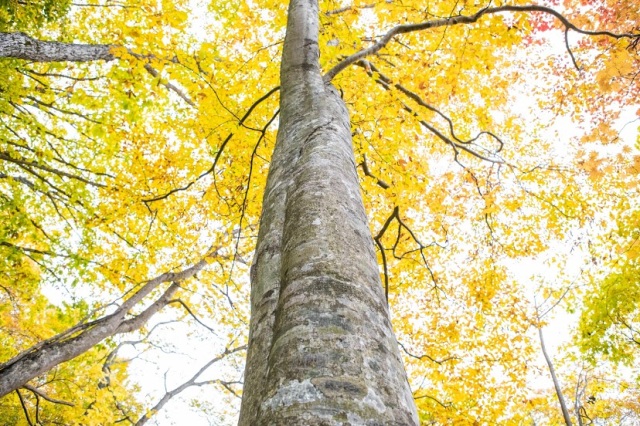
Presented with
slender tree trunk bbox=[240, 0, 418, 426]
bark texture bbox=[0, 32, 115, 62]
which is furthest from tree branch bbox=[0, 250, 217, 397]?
slender tree trunk bbox=[240, 0, 418, 426]

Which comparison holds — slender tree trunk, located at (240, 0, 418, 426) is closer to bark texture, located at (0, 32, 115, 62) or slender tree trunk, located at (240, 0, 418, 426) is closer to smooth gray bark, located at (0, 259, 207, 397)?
smooth gray bark, located at (0, 259, 207, 397)

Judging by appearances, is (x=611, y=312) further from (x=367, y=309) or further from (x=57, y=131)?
(x=57, y=131)

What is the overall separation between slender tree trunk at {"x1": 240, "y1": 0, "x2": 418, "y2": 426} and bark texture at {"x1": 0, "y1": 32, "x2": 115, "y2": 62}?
4.46 metres

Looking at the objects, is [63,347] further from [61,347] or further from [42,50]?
[42,50]

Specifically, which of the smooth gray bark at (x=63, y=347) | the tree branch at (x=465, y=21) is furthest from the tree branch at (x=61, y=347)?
the tree branch at (x=465, y=21)

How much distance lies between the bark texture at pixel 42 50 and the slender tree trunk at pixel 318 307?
4.46 m

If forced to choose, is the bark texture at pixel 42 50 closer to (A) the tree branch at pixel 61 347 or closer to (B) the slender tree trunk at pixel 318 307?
(A) the tree branch at pixel 61 347

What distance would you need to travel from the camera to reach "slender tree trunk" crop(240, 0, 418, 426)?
77 cm

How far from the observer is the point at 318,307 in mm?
985

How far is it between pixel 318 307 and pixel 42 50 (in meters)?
5.56

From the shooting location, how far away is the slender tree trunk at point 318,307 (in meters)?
0.77

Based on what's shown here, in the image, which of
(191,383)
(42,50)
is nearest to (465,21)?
(42,50)

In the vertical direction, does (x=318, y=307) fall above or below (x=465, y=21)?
below

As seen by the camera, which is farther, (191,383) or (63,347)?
(191,383)
